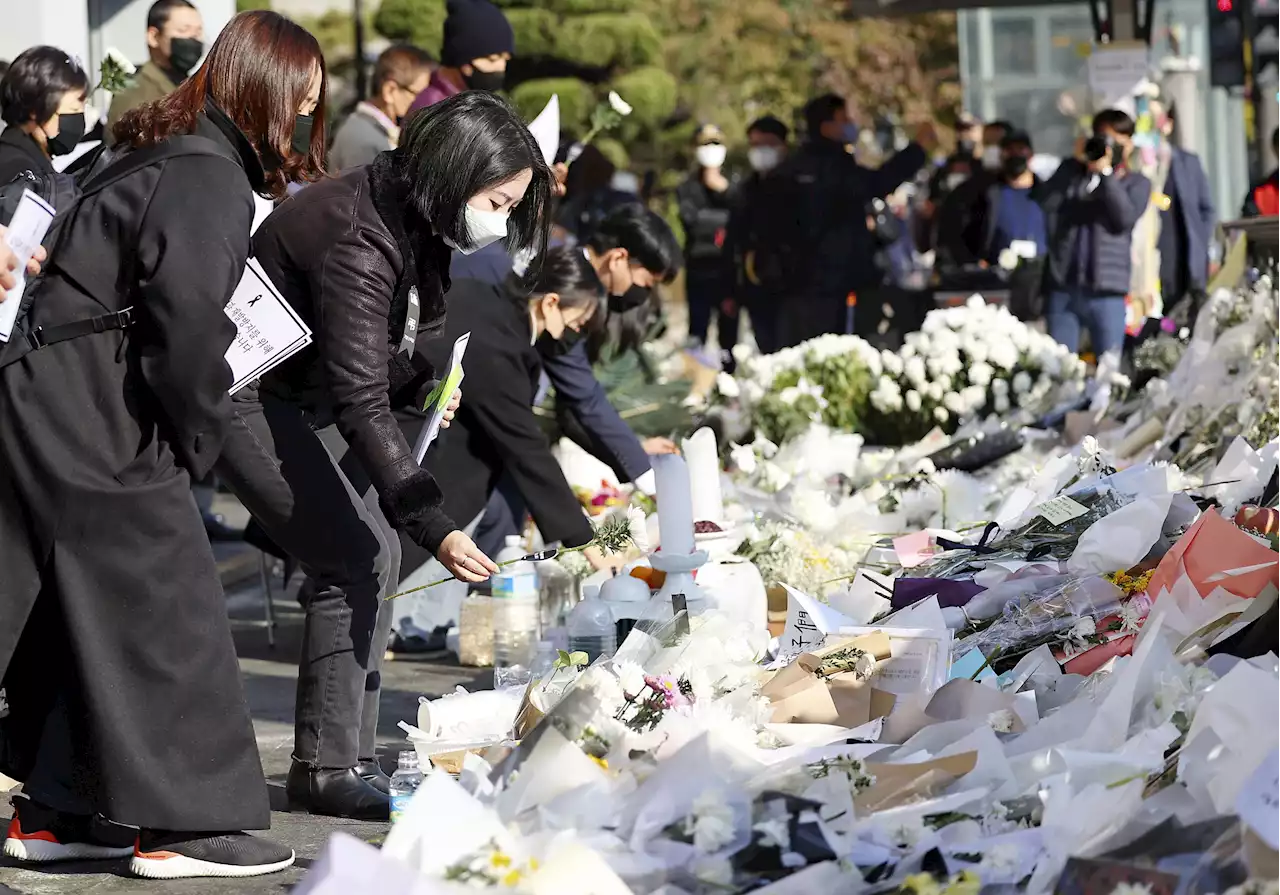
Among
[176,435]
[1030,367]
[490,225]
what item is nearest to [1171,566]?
[490,225]

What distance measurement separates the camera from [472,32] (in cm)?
816

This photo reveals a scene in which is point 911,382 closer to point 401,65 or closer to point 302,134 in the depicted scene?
point 401,65

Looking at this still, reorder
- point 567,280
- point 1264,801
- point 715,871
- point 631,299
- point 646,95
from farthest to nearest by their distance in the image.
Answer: point 646,95
point 631,299
point 567,280
point 715,871
point 1264,801

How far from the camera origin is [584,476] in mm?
7750

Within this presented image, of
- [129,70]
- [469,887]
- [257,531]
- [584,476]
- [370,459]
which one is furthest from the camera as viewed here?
[584,476]

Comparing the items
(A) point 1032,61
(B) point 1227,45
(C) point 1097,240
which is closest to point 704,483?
(C) point 1097,240

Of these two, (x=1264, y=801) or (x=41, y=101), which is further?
(x=41, y=101)

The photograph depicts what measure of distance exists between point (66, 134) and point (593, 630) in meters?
2.53

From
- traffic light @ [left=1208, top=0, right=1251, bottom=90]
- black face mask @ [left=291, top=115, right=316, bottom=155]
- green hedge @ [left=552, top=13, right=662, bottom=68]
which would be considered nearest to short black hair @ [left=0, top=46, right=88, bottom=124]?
black face mask @ [left=291, top=115, right=316, bottom=155]

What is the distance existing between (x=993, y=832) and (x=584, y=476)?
465 cm

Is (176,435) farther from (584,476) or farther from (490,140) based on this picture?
(584,476)

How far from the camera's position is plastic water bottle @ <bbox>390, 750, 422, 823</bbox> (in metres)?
4.03

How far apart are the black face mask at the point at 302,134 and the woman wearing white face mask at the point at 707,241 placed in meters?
10.3

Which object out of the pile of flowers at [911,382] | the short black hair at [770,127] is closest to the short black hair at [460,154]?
the pile of flowers at [911,382]
